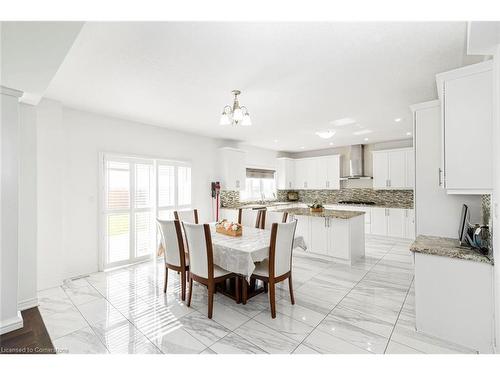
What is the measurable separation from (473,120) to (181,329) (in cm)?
313

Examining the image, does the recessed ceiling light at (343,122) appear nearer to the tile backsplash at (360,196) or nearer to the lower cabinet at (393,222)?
the lower cabinet at (393,222)

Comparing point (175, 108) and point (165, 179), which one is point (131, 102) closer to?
point (175, 108)

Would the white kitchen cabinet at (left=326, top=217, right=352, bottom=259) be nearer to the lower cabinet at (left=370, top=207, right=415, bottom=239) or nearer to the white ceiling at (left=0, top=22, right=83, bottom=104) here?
the lower cabinet at (left=370, top=207, right=415, bottom=239)

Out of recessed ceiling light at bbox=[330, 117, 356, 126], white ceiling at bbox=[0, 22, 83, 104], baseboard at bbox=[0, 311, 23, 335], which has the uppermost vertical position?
recessed ceiling light at bbox=[330, 117, 356, 126]

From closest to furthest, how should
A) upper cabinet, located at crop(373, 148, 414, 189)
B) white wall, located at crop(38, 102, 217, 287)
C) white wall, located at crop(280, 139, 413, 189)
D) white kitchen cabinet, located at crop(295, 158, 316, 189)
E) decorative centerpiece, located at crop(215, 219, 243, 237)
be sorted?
decorative centerpiece, located at crop(215, 219, 243, 237) → white wall, located at crop(38, 102, 217, 287) → upper cabinet, located at crop(373, 148, 414, 189) → white wall, located at crop(280, 139, 413, 189) → white kitchen cabinet, located at crop(295, 158, 316, 189)

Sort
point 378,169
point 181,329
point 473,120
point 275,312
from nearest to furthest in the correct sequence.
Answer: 1. point 473,120
2. point 181,329
3. point 275,312
4. point 378,169

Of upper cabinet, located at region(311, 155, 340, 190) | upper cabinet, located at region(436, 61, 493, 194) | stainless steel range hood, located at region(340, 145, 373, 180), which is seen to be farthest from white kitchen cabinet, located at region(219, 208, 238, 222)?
upper cabinet, located at region(436, 61, 493, 194)

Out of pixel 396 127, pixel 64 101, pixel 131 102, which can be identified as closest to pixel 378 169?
pixel 396 127

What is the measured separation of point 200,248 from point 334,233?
8.89 ft

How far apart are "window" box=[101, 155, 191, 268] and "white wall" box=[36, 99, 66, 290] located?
67 cm

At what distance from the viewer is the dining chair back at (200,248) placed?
7.88ft

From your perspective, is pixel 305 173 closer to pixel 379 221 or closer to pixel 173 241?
pixel 379 221

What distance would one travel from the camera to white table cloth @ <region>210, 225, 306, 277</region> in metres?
2.34
